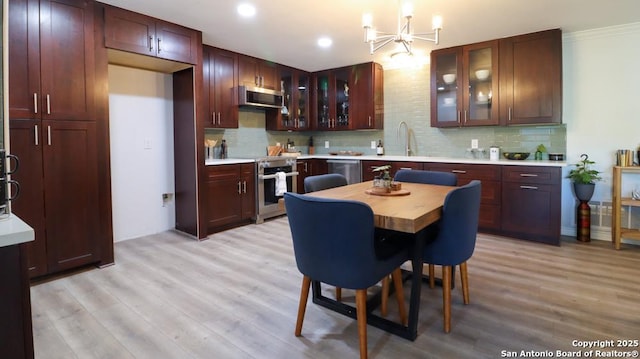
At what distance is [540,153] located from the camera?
13.8 feet

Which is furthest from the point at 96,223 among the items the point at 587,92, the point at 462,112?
the point at 587,92

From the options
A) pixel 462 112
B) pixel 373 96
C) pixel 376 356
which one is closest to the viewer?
pixel 376 356

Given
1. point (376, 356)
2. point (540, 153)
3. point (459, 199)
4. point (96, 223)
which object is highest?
point (540, 153)

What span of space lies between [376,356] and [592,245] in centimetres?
320

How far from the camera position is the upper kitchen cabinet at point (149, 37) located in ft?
10.4

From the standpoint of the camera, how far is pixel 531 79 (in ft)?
13.0

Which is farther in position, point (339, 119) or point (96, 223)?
point (339, 119)

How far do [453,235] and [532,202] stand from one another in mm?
2376

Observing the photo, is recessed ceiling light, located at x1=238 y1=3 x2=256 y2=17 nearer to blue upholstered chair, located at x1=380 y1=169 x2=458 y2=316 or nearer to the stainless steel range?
the stainless steel range

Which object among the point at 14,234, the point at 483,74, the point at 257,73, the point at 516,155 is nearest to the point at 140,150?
the point at 257,73

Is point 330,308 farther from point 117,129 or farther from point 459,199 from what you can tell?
point 117,129

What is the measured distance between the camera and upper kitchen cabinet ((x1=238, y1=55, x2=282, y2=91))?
481cm

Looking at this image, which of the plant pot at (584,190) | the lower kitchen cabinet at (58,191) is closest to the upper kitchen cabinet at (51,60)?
the lower kitchen cabinet at (58,191)

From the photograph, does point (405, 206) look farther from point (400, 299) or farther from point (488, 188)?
point (488, 188)
